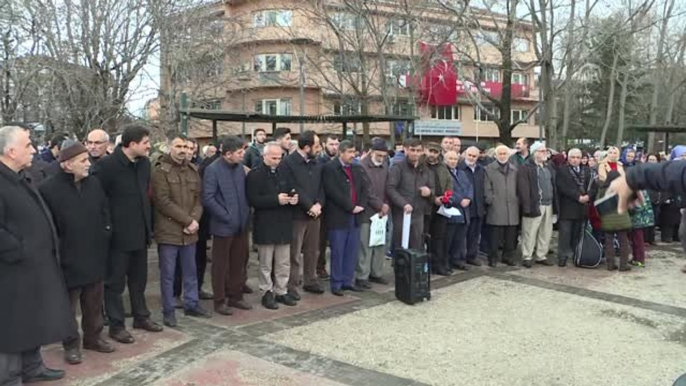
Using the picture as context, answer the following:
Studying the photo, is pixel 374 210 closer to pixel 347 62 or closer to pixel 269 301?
pixel 269 301

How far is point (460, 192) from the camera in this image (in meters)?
8.59

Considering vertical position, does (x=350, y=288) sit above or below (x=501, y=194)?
below

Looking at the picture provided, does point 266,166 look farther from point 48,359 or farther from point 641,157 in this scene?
point 641,157

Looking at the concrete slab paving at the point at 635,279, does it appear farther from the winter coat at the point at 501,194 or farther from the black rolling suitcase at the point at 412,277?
the black rolling suitcase at the point at 412,277

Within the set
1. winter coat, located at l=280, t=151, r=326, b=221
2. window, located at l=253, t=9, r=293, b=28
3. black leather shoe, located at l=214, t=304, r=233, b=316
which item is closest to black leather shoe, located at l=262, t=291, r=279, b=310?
black leather shoe, located at l=214, t=304, r=233, b=316

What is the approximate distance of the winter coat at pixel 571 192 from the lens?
29.6 feet

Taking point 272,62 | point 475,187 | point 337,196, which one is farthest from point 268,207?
point 272,62

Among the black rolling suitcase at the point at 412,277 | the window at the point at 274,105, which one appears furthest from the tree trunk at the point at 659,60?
the window at the point at 274,105

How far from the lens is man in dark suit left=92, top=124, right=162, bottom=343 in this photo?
5.34m

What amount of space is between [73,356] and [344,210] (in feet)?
11.2

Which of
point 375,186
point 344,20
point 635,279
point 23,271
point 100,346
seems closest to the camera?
point 23,271

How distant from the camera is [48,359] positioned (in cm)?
495

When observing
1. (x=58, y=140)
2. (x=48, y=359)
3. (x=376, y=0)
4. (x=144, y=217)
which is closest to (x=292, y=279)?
(x=144, y=217)

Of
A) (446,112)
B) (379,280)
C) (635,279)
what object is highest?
(446,112)
